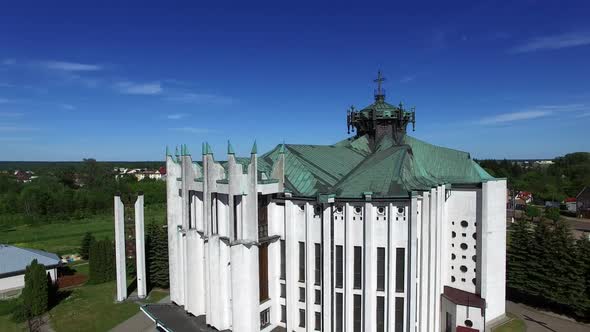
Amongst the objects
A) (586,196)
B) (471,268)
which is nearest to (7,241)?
(471,268)

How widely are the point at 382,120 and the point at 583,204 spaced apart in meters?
69.2

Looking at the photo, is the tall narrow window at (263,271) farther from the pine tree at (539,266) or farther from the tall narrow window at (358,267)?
the pine tree at (539,266)

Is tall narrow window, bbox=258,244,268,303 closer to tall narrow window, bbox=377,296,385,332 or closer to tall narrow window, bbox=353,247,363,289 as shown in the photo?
tall narrow window, bbox=353,247,363,289

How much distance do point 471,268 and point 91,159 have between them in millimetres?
131548

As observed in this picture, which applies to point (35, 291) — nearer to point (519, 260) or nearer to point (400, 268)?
point (400, 268)

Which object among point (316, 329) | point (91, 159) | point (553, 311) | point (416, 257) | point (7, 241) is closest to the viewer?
point (416, 257)

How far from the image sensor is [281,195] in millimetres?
23391

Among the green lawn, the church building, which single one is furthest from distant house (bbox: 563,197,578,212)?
the church building

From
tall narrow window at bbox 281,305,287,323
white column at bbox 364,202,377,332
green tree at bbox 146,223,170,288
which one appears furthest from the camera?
green tree at bbox 146,223,170,288

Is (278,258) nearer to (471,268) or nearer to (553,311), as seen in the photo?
(471,268)

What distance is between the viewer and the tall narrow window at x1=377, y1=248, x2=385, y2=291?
824 inches

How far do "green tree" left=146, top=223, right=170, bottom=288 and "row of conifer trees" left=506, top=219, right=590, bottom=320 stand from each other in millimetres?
32224

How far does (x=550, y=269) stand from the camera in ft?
96.1

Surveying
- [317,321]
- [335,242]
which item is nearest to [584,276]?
[335,242]
